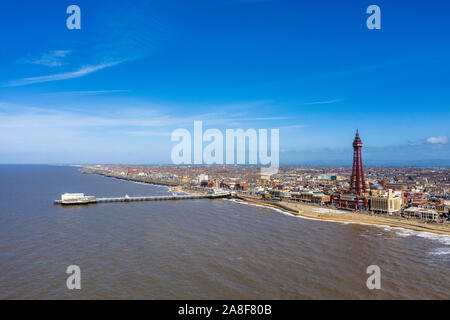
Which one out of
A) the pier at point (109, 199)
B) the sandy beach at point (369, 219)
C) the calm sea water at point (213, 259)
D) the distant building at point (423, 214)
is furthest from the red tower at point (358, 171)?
the pier at point (109, 199)

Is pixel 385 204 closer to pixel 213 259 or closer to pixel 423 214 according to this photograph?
pixel 423 214

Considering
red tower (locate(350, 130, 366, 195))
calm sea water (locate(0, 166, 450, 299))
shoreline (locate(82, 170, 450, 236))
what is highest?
red tower (locate(350, 130, 366, 195))

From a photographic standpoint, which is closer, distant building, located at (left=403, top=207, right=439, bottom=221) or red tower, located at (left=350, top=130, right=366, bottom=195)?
distant building, located at (left=403, top=207, right=439, bottom=221)

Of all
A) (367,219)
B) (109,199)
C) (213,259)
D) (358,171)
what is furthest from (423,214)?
(109,199)

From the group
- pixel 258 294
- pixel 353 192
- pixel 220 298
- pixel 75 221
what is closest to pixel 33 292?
pixel 220 298

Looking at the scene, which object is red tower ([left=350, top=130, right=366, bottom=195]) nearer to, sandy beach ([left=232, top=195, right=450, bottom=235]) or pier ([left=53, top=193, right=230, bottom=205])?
sandy beach ([left=232, top=195, right=450, bottom=235])

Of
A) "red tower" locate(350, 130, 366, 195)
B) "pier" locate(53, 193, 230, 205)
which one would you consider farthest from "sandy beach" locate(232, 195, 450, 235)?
"pier" locate(53, 193, 230, 205)
